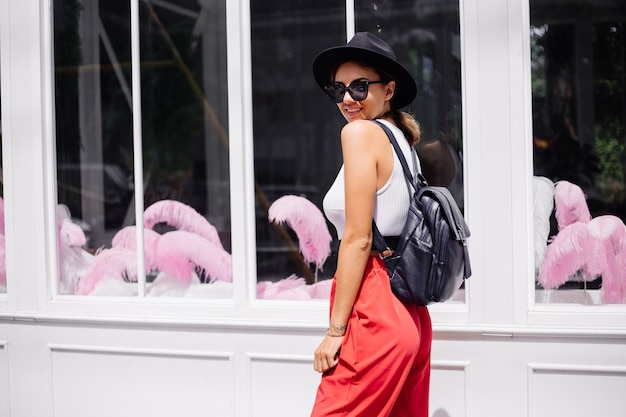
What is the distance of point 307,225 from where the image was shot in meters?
3.88

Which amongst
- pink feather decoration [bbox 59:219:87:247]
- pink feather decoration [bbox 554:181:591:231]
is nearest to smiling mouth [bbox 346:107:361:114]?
pink feather decoration [bbox 554:181:591:231]

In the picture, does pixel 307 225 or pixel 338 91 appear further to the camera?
pixel 307 225

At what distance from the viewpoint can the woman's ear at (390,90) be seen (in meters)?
2.42

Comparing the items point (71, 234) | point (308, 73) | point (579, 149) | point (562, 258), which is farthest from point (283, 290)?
point (308, 73)

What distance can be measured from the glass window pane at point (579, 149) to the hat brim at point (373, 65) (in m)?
1.06

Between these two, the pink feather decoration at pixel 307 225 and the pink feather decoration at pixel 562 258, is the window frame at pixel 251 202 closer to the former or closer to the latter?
the pink feather decoration at pixel 562 258

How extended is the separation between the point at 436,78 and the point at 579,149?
85cm

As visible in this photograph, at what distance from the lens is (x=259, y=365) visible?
11.1 ft

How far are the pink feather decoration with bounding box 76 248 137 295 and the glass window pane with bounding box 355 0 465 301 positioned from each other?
1.69 meters

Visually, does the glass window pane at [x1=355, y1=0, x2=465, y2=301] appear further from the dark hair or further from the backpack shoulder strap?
the backpack shoulder strap

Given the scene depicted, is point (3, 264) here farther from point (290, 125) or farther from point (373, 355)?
point (290, 125)

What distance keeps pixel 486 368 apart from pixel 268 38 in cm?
238

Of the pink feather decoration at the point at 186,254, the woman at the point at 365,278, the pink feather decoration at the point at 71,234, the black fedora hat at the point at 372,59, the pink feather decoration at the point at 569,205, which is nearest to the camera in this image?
the woman at the point at 365,278

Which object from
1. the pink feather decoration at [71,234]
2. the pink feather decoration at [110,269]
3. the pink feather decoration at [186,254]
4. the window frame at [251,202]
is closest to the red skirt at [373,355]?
the window frame at [251,202]
